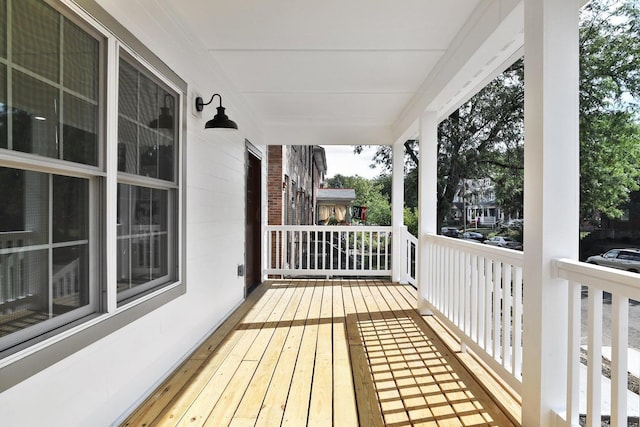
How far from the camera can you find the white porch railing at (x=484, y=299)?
2332mm

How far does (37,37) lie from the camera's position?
150 cm

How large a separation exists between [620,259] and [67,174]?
2435mm

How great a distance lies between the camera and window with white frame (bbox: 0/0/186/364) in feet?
4.58

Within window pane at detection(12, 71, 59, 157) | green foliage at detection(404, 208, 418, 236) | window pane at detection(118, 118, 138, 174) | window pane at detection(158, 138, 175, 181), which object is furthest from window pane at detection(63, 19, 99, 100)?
green foliage at detection(404, 208, 418, 236)

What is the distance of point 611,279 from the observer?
153cm

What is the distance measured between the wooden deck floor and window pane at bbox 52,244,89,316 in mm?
757

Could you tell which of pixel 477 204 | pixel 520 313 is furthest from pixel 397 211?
pixel 520 313

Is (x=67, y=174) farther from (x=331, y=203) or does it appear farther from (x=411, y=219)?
(x=331, y=203)

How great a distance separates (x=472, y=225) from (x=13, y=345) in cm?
451

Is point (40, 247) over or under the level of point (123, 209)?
under

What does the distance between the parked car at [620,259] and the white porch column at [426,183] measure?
2393mm

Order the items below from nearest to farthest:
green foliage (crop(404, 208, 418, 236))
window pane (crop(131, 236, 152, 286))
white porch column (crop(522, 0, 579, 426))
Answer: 1. white porch column (crop(522, 0, 579, 426))
2. window pane (crop(131, 236, 152, 286))
3. green foliage (crop(404, 208, 418, 236))

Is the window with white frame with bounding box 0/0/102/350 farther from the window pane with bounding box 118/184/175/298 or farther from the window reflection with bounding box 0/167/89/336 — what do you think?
the window pane with bounding box 118/184/175/298

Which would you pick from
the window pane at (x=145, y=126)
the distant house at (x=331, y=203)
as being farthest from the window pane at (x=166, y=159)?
the distant house at (x=331, y=203)
